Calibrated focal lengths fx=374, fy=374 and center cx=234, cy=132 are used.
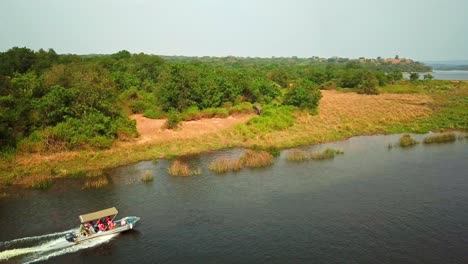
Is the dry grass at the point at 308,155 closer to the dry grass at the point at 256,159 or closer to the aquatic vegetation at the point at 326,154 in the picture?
the aquatic vegetation at the point at 326,154

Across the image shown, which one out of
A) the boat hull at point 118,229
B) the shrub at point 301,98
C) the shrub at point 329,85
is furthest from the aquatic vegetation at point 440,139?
the shrub at point 329,85

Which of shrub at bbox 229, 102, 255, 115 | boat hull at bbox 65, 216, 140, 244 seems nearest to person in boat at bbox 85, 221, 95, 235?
boat hull at bbox 65, 216, 140, 244

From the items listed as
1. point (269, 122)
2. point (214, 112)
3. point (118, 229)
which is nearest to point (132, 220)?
point (118, 229)

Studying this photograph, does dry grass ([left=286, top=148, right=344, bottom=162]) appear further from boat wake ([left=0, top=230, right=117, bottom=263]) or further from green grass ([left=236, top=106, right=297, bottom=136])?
boat wake ([left=0, top=230, right=117, bottom=263])

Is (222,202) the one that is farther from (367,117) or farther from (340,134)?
(367,117)

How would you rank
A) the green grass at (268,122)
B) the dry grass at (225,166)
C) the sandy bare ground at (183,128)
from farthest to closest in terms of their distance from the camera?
the green grass at (268,122)
the sandy bare ground at (183,128)
the dry grass at (225,166)

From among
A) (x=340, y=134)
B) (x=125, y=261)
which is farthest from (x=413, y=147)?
(x=125, y=261)

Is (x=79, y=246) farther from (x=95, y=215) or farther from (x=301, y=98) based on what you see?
(x=301, y=98)
